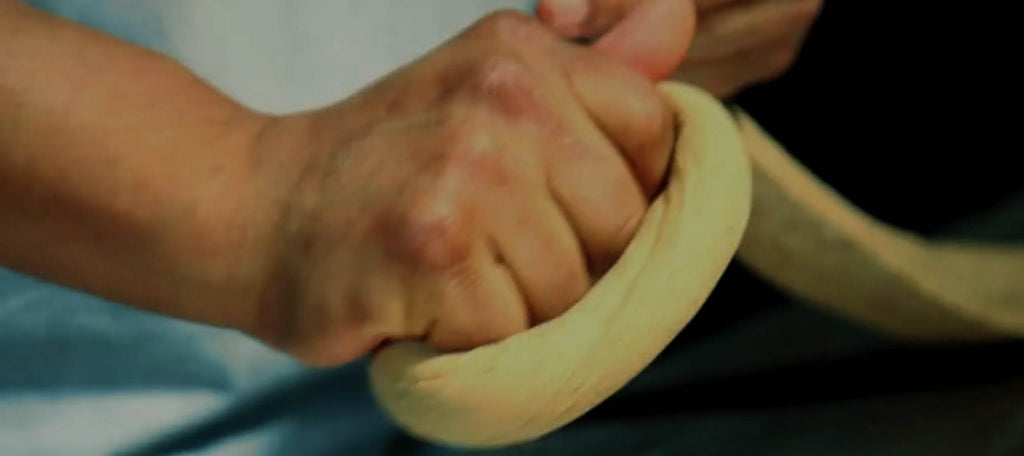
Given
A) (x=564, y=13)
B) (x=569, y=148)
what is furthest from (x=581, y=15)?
(x=569, y=148)

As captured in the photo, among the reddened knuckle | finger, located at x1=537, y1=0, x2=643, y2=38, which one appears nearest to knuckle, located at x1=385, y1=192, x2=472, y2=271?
the reddened knuckle

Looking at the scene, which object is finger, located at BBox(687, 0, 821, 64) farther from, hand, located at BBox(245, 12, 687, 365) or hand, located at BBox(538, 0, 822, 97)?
hand, located at BBox(245, 12, 687, 365)

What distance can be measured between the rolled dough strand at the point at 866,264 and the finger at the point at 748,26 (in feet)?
0.14

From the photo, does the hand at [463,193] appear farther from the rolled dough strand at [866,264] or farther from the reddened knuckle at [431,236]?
the rolled dough strand at [866,264]

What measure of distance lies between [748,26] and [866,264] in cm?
10

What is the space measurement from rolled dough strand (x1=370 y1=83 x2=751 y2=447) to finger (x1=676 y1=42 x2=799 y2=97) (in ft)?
0.52

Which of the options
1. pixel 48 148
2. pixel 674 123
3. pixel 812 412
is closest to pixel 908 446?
pixel 812 412

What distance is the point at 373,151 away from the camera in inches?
10.2

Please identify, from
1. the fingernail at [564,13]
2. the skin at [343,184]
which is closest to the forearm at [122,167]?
the skin at [343,184]

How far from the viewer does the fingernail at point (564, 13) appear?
0.35 metres

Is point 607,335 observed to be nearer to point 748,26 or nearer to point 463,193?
point 463,193

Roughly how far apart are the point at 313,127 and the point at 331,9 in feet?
0.51

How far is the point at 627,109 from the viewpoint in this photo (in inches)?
10.5

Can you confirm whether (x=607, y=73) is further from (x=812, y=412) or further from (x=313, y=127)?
(x=812, y=412)
